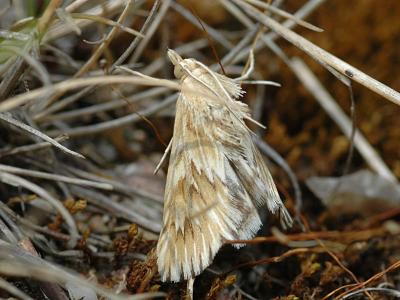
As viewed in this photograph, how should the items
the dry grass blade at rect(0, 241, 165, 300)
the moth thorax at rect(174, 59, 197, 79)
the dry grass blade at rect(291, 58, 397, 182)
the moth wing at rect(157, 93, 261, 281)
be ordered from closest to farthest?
1. the dry grass blade at rect(0, 241, 165, 300)
2. the moth wing at rect(157, 93, 261, 281)
3. the moth thorax at rect(174, 59, 197, 79)
4. the dry grass blade at rect(291, 58, 397, 182)

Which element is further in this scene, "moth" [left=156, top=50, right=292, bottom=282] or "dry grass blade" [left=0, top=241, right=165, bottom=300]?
"moth" [left=156, top=50, right=292, bottom=282]

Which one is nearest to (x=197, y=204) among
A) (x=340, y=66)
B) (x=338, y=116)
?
(x=340, y=66)

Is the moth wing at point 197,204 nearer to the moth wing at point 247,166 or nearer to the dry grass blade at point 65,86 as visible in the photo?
the moth wing at point 247,166

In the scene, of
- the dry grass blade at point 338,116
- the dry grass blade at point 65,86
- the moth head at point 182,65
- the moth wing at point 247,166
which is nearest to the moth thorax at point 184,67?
the moth head at point 182,65

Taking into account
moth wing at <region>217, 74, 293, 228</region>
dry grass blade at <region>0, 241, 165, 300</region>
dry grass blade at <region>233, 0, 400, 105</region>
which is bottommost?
dry grass blade at <region>0, 241, 165, 300</region>

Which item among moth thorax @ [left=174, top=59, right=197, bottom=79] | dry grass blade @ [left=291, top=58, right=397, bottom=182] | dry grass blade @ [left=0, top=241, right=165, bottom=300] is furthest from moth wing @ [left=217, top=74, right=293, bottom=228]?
dry grass blade @ [left=291, top=58, right=397, bottom=182]

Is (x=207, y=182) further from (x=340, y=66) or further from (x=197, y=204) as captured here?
(x=340, y=66)

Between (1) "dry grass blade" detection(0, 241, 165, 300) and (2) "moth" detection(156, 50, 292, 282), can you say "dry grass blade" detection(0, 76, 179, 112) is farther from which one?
(1) "dry grass blade" detection(0, 241, 165, 300)

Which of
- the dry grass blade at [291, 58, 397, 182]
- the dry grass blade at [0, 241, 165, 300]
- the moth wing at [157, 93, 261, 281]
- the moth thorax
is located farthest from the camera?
the dry grass blade at [291, 58, 397, 182]
